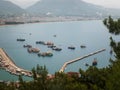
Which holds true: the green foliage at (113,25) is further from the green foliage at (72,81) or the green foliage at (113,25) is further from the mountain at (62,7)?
the mountain at (62,7)

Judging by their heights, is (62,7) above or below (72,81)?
below

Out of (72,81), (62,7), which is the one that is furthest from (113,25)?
(62,7)

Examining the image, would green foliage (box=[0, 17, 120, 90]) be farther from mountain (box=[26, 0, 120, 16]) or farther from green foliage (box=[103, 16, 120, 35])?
mountain (box=[26, 0, 120, 16])

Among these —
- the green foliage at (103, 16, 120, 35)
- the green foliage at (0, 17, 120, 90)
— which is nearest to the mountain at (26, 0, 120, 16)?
the green foliage at (103, 16, 120, 35)

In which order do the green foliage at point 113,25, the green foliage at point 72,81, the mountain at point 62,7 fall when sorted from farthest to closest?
the mountain at point 62,7 → the green foliage at point 113,25 → the green foliage at point 72,81

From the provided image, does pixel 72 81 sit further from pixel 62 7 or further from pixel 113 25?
pixel 62 7

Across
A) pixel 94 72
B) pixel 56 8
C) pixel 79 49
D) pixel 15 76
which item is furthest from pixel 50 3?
pixel 94 72

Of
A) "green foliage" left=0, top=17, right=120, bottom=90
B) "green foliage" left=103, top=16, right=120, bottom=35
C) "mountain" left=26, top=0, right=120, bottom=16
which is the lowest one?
"mountain" left=26, top=0, right=120, bottom=16

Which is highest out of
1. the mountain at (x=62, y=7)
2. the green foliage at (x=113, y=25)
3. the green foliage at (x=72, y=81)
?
the green foliage at (x=113, y=25)

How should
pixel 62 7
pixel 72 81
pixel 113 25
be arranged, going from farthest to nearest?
pixel 62 7, pixel 113 25, pixel 72 81

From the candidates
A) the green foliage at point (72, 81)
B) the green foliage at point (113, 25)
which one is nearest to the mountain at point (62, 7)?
the green foliage at point (113, 25)

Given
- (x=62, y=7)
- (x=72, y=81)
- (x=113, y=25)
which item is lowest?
(x=62, y=7)
